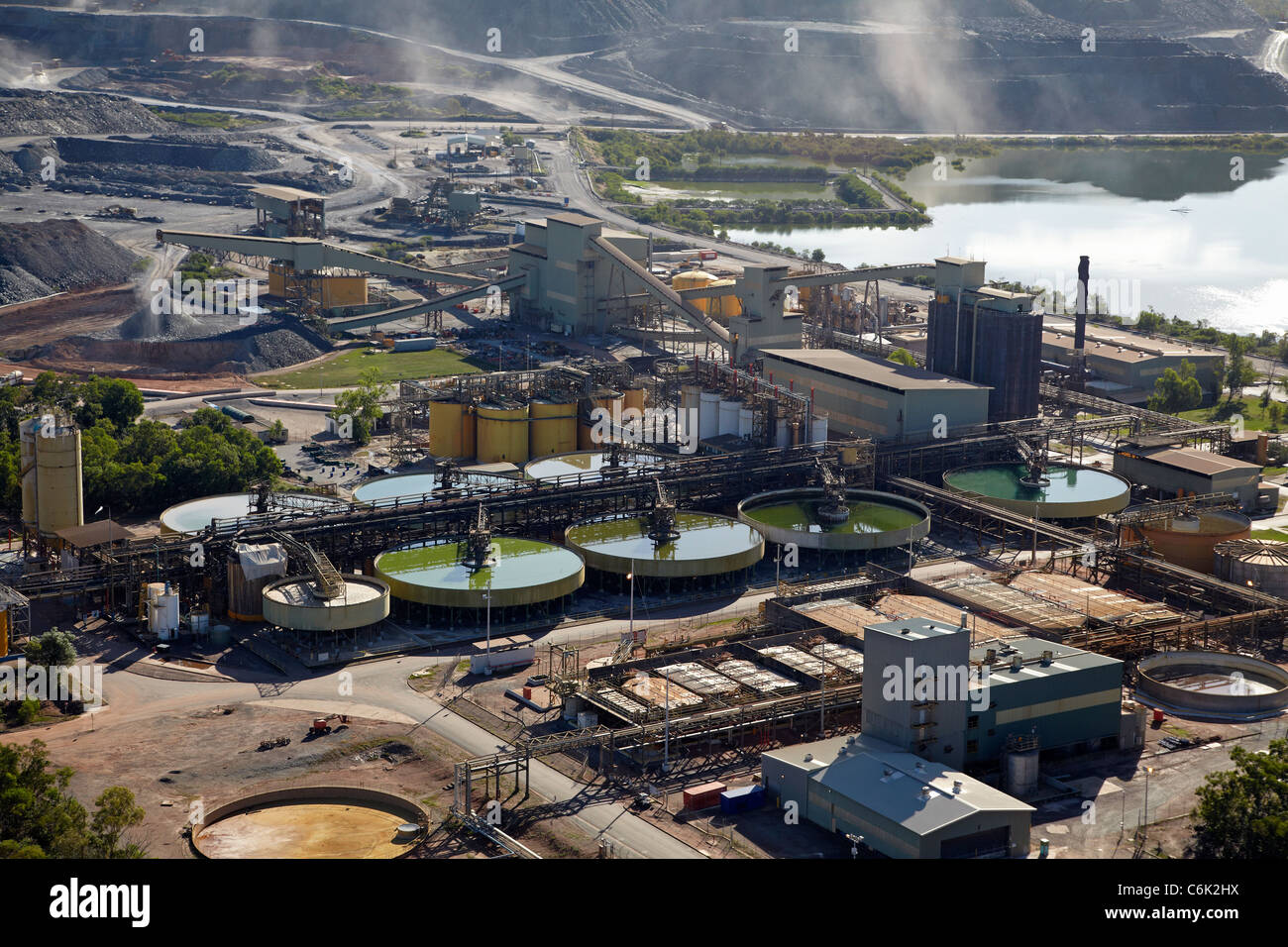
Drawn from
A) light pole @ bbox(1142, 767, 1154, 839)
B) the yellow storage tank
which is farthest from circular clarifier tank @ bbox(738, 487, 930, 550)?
light pole @ bbox(1142, 767, 1154, 839)

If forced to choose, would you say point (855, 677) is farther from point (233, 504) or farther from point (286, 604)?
point (233, 504)

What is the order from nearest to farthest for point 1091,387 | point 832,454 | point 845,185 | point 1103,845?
point 1103,845 → point 832,454 → point 1091,387 → point 845,185

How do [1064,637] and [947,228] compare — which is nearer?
[1064,637]

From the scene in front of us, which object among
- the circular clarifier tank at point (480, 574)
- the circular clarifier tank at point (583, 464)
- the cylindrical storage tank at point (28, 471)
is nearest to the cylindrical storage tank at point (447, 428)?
the circular clarifier tank at point (583, 464)

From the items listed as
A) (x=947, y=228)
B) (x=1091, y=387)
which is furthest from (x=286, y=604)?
(x=947, y=228)

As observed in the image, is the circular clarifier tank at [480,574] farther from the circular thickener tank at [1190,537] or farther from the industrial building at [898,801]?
the circular thickener tank at [1190,537]

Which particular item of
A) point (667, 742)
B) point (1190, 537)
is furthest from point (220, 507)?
point (1190, 537)
